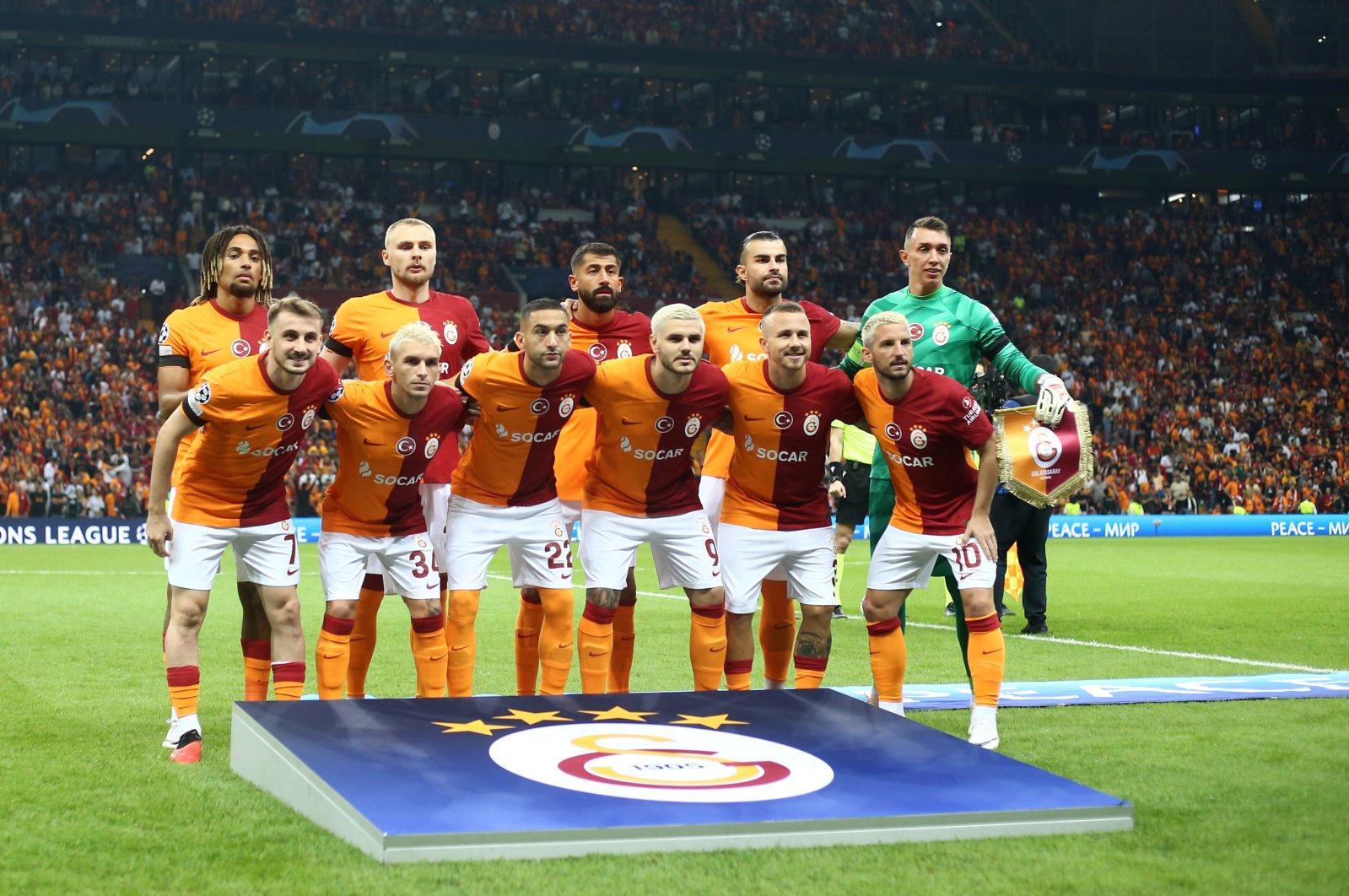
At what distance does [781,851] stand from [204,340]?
12.9 feet

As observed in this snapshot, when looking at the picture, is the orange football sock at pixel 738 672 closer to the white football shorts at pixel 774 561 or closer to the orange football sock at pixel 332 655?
the white football shorts at pixel 774 561

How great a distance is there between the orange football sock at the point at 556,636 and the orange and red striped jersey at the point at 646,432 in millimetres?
454

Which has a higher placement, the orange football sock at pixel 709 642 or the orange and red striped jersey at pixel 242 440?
the orange and red striped jersey at pixel 242 440

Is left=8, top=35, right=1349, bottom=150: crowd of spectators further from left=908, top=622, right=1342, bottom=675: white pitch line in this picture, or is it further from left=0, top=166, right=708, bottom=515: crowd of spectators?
left=908, top=622, right=1342, bottom=675: white pitch line

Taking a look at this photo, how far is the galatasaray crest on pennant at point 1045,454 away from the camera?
8.16m

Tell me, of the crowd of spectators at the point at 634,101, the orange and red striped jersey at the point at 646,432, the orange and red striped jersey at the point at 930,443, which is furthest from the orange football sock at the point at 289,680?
the crowd of spectators at the point at 634,101

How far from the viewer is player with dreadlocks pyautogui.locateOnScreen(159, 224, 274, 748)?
698 cm

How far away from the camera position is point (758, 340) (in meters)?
7.69

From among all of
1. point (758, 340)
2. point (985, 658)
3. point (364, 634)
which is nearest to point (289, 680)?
point (364, 634)

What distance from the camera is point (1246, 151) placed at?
1746 inches

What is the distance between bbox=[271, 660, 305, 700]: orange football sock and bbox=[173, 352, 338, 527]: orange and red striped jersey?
0.65m

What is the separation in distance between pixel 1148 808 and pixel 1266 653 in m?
5.56

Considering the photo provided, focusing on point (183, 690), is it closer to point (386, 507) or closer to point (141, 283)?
point (386, 507)

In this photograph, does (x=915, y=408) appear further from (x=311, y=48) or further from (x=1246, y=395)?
(x=311, y=48)
